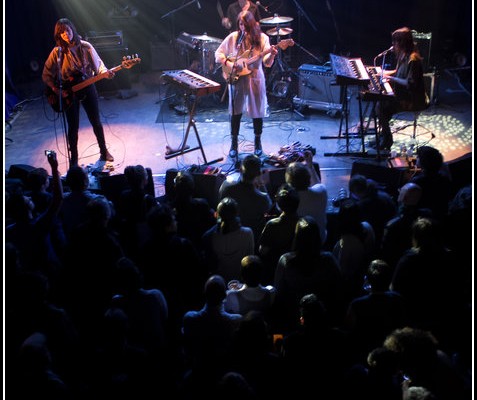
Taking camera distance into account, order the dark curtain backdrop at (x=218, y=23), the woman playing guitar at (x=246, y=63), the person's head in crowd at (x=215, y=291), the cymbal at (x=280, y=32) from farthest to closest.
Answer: the dark curtain backdrop at (x=218, y=23) < the cymbal at (x=280, y=32) < the woman playing guitar at (x=246, y=63) < the person's head in crowd at (x=215, y=291)

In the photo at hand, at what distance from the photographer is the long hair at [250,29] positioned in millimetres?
6734

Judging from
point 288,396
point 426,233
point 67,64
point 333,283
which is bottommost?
point 288,396

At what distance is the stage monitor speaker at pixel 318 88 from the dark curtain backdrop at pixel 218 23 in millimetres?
2243

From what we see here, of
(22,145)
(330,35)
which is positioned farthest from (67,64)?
(330,35)

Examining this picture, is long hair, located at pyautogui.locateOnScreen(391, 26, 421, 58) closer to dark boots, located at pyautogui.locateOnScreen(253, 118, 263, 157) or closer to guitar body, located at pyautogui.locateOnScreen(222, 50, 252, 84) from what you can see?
guitar body, located at pyautogui.locateOnScreen(222, 50, 252, 84)

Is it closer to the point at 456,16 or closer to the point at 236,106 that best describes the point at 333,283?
the point at 236,106

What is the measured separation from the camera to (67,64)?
6.89 m

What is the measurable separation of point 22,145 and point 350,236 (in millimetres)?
6248

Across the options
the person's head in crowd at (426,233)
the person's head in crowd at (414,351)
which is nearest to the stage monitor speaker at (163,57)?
the person's head in crowd at (426,233)

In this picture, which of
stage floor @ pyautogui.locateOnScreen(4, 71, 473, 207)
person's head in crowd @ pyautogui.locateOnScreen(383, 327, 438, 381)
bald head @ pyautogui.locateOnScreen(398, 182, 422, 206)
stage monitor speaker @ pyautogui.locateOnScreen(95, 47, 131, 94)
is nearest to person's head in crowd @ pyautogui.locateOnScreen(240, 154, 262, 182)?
bald head @ pyautogui.locateOnScreen(398, 182, 422, 206)

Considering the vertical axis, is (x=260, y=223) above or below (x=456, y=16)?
below

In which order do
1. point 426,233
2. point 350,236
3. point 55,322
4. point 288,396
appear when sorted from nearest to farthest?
point 288,396
point 55,322
point 426,233
point 350,236

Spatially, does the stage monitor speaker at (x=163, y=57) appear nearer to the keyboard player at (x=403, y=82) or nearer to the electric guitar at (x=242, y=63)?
the electric guitar at (x=242, y=63)

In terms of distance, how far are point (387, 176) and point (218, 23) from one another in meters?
7.99
